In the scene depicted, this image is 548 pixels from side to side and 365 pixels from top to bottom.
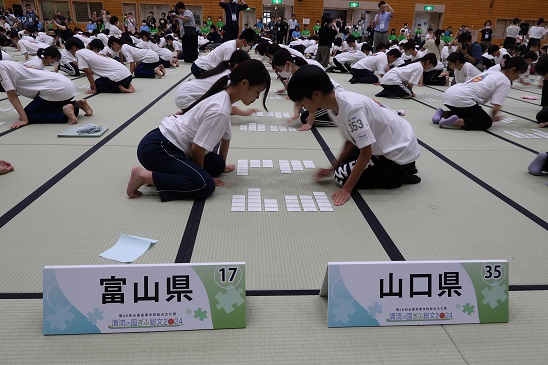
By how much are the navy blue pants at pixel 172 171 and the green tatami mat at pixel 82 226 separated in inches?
3.0

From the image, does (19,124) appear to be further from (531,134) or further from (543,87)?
(543,87)

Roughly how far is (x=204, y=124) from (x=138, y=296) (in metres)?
1.10

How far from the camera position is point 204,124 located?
2115 millimetres

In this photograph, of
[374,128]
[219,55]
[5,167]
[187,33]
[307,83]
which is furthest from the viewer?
[187,33]

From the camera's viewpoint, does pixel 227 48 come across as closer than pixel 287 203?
No

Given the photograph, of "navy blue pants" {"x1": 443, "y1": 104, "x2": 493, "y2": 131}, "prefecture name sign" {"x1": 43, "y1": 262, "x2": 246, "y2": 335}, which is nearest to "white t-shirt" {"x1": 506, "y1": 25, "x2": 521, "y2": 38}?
"navy blue pants" {"x1": 443, "y1": 104, "x2": 493, "y2": 131}

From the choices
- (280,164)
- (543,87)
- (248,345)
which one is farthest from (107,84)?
(543,87)

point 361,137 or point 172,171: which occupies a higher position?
point 361,137

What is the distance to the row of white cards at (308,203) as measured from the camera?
223cm

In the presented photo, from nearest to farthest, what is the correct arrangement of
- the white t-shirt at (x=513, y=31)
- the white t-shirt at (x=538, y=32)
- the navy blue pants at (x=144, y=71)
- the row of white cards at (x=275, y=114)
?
the row of white cards at (x=275, y=114), the navy blue pants at (x=144, y=71), the white t-shirt at (x=538, y=32), the white t-shirt at (x=513, y=31)

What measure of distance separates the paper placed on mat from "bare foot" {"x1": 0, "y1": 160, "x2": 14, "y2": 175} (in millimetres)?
1249

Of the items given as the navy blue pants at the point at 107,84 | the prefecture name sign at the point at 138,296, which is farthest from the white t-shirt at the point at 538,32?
the prefecture name sign at the point at 138,296

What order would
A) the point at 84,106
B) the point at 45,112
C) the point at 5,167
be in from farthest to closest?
1. the point at 84,106
2. the point at 45,112
3. the point at 5,167

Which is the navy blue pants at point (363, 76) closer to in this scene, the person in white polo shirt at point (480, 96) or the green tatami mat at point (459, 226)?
the person in white polo shirt at point (480, 96)
